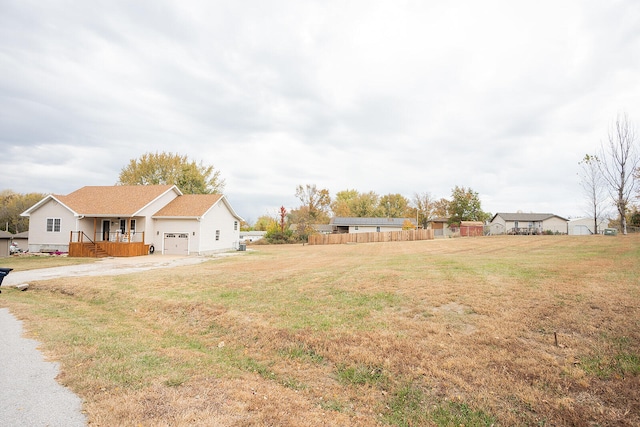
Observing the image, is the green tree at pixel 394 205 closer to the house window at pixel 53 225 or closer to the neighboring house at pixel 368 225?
the neighboring house at pixel 368 225

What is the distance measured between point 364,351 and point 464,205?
60.3 m

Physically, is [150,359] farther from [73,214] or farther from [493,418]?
[73,214]

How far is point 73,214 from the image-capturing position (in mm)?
26672

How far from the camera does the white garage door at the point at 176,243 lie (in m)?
27.6

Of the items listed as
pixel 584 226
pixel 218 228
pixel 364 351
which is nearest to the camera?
pixel 364 351

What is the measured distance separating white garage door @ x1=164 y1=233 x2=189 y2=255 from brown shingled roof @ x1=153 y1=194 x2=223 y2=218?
1.78 metres

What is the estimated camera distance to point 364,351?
6.00m

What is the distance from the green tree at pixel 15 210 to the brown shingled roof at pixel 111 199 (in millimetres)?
37187

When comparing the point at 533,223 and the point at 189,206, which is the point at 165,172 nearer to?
the point at 189,206

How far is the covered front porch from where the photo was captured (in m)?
25.6

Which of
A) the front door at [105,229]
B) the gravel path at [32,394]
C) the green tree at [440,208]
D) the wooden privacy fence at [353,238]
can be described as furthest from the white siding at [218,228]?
the green tree at [440,208]

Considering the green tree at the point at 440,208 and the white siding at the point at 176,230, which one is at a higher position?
the green tree at the point at 440,208

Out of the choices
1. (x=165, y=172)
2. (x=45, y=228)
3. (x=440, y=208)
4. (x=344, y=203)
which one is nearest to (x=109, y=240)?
(x=45, y=228)

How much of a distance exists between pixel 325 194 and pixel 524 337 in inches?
2130
